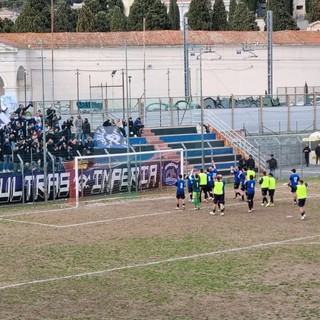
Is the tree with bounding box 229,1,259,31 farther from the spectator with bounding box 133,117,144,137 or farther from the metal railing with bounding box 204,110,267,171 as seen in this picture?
the spectator with bounding box 133,117,144,137

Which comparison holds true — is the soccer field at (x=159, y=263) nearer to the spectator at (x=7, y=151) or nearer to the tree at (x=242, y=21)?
the spectator at (x=7, y=151)

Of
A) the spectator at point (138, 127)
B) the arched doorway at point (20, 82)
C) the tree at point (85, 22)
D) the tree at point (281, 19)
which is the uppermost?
the tree at point (281, 19)

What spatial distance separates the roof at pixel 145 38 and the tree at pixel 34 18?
48.9 ft

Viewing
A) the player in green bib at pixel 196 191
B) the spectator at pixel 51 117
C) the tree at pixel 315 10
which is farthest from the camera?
the tree at pixel 315 10

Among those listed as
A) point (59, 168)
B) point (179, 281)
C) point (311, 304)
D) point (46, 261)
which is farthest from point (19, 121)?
point (311, 304)

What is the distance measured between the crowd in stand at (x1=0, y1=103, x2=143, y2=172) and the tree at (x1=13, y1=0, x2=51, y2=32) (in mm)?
38300

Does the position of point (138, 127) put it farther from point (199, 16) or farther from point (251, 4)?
point (251, 4)

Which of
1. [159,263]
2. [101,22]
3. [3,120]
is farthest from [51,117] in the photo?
[101,22]

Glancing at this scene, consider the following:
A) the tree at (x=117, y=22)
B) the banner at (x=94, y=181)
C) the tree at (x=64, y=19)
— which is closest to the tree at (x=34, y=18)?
the tree at (x=64, y=19)

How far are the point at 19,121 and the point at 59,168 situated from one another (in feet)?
13.8

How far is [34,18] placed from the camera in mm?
82562

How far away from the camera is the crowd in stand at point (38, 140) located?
3850cm

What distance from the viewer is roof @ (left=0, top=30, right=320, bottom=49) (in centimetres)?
6475

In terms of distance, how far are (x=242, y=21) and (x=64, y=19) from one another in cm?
1780
